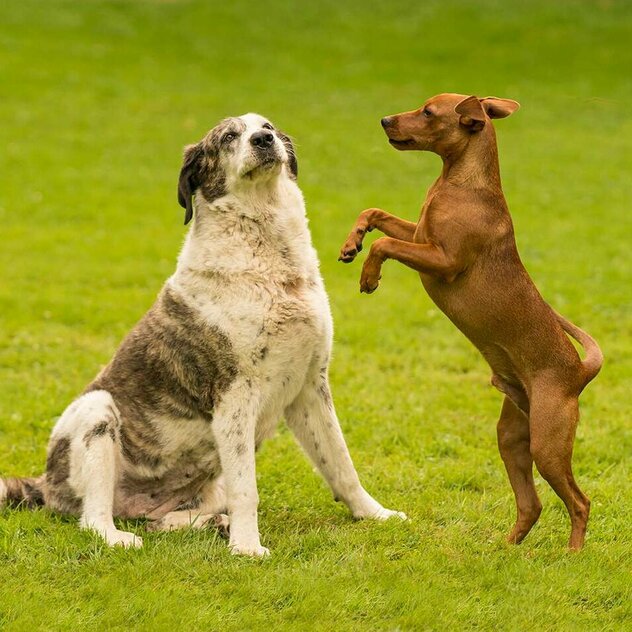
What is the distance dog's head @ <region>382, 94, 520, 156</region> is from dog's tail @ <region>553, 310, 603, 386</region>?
1.03 metres

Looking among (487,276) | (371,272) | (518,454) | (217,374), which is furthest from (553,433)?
(217,374)

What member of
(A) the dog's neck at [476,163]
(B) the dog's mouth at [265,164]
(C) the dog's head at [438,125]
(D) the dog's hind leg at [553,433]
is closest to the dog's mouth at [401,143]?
(C) the dog's head at [438,125]

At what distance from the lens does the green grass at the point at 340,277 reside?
5219 mm

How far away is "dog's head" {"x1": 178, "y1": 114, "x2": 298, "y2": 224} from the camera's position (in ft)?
19.2

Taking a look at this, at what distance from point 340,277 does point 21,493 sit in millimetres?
6778

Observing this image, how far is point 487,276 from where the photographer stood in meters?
5.35

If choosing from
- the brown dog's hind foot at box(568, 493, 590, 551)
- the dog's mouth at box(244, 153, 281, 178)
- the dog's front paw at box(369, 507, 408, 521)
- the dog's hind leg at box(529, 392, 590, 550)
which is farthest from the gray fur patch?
the brown dog's hind foot at box(568, 493, 590, 551)

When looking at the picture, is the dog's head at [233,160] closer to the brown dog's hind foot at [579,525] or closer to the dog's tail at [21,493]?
the dog's tail at [21,493]

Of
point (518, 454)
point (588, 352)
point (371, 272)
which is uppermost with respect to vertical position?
point (371, 272)

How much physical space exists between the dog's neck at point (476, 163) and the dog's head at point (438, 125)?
35 millimetres

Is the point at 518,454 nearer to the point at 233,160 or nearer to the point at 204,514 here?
the point at 204,514

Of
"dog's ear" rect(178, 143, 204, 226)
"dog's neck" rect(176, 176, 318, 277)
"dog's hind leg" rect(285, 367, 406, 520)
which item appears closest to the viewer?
"dog's neck" rect(176, 176, 318, 277)

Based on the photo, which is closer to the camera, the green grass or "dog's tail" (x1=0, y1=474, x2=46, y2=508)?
the green grass

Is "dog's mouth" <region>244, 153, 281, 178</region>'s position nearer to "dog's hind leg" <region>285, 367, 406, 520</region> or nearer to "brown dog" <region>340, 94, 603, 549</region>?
"brown dog" <region>340, 94, 603, 549</region>
